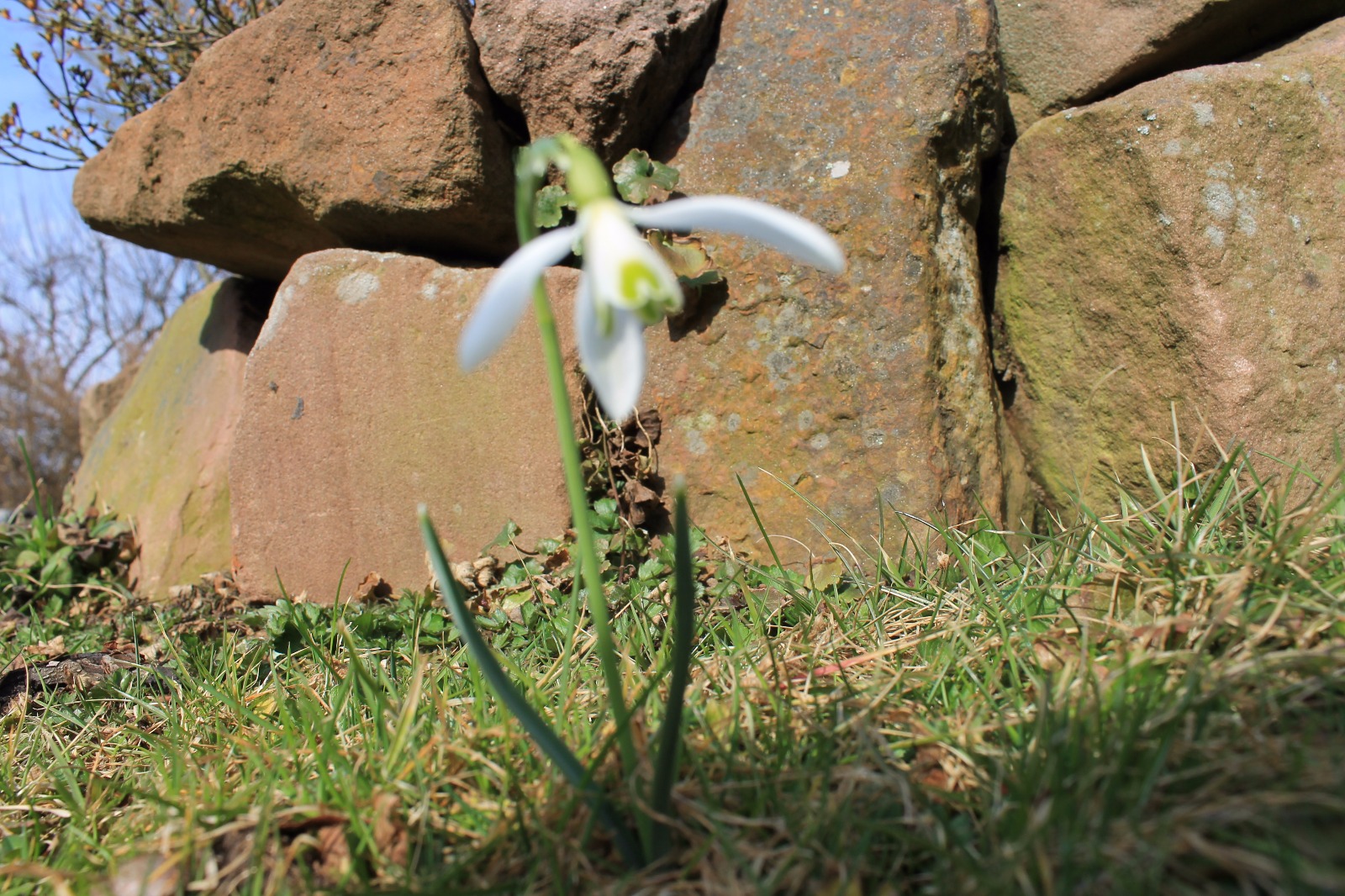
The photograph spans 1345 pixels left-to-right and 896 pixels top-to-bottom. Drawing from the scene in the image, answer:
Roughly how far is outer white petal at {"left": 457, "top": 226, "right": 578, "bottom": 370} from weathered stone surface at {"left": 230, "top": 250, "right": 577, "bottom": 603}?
148cm

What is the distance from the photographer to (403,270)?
245 cm

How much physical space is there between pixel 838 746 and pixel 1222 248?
63.0 inches

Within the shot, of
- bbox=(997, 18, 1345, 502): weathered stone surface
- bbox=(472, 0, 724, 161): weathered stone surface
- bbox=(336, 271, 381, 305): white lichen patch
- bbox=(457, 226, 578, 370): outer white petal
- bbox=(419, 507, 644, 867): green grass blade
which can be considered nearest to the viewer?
bbox=(457, 226, 578, 370): outer white petal

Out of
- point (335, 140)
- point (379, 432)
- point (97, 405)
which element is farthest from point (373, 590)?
point (97, 405)

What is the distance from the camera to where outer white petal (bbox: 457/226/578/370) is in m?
0.78

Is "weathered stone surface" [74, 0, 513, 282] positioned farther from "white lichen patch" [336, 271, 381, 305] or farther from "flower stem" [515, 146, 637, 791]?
"flower stem" [515, 146, 637, 791]

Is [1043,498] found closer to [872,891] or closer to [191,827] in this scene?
[872,891]

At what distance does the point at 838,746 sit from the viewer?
1.30 meters

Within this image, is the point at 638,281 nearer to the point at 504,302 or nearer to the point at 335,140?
the point at 504,302

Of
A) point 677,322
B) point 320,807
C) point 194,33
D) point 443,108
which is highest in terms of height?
point 194,33

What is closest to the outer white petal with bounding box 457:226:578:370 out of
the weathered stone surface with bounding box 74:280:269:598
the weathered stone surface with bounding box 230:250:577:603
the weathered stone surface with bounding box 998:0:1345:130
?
the weathered stone surface with bounding box 230:250:577:603

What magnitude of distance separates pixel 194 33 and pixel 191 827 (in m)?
3.40

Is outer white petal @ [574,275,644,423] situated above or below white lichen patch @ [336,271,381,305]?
below

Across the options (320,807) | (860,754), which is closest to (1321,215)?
(860,754)
